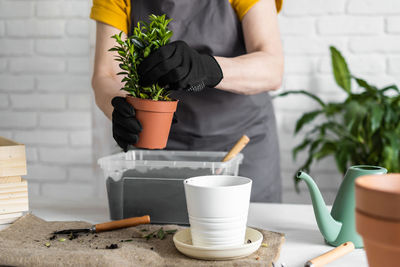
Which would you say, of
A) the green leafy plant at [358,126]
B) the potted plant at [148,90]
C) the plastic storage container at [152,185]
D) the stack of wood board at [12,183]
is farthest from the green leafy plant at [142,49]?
the green leafy plant at [358,126]

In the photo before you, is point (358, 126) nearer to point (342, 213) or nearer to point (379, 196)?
point (342, 213)

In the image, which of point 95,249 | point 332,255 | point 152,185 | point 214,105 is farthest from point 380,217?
point 214,105

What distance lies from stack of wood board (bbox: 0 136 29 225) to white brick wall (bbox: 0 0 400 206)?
4.45 feet

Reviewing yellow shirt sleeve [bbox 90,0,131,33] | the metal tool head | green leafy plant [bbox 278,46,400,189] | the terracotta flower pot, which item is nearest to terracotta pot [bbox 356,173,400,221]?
the terracotta flower pot

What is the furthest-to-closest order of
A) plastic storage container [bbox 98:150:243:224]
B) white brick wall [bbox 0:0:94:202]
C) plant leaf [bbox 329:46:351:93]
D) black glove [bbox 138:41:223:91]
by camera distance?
white brick wall [bbox 0:0:94:202]
plant leaf [bbox 329:46:351:93]
plastic storage container [bbox 98:150:243:224]
black glove [bbox 138:41:223:91]

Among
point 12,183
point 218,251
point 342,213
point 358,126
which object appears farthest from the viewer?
point 358,126

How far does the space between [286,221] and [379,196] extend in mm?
606

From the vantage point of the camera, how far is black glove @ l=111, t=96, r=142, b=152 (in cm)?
91

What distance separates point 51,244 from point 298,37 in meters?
Answer: 1.72

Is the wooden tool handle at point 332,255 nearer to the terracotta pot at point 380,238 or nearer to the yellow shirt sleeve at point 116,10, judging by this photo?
the terracotta pot at point 380,238

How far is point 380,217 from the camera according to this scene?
0.44 metres

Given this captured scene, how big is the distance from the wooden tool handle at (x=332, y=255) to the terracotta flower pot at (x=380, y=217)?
25 centimetres

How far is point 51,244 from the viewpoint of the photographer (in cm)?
82

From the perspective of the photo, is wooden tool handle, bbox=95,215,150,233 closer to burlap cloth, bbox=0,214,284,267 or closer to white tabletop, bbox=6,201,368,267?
burlap cloth, bbox=0,214,284,267
